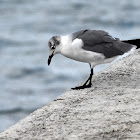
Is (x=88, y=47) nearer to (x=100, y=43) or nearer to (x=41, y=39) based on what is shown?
(x=100, y=43)

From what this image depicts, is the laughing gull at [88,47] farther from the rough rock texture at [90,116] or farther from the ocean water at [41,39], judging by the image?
the ocean water at [41,39]

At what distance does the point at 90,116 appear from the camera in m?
4.00

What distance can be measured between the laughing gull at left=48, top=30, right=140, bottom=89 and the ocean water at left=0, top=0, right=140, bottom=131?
4.44 metres

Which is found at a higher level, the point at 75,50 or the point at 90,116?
the point at 75,50

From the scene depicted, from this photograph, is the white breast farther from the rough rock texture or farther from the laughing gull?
the rough rock texture

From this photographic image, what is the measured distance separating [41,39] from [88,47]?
27.6ft

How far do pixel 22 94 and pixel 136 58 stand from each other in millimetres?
5538

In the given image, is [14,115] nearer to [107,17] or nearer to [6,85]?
[6,85]

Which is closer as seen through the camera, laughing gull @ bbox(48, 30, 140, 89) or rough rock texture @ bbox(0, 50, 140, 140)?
rough rock texture @ bbox(0, 50, 140, 140)

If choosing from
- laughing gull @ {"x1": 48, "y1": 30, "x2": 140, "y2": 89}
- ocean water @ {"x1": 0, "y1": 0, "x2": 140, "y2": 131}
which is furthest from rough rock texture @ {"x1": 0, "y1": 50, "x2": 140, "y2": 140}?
ocean water @ {"x1": 0, "y1": 0, "x2": 140, "y2": 131}

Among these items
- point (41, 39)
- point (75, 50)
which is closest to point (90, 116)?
point (75, 50)

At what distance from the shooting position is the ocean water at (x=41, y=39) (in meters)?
10.5

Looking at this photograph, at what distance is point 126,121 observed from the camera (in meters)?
3.86

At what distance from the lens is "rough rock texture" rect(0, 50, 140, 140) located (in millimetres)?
3729
